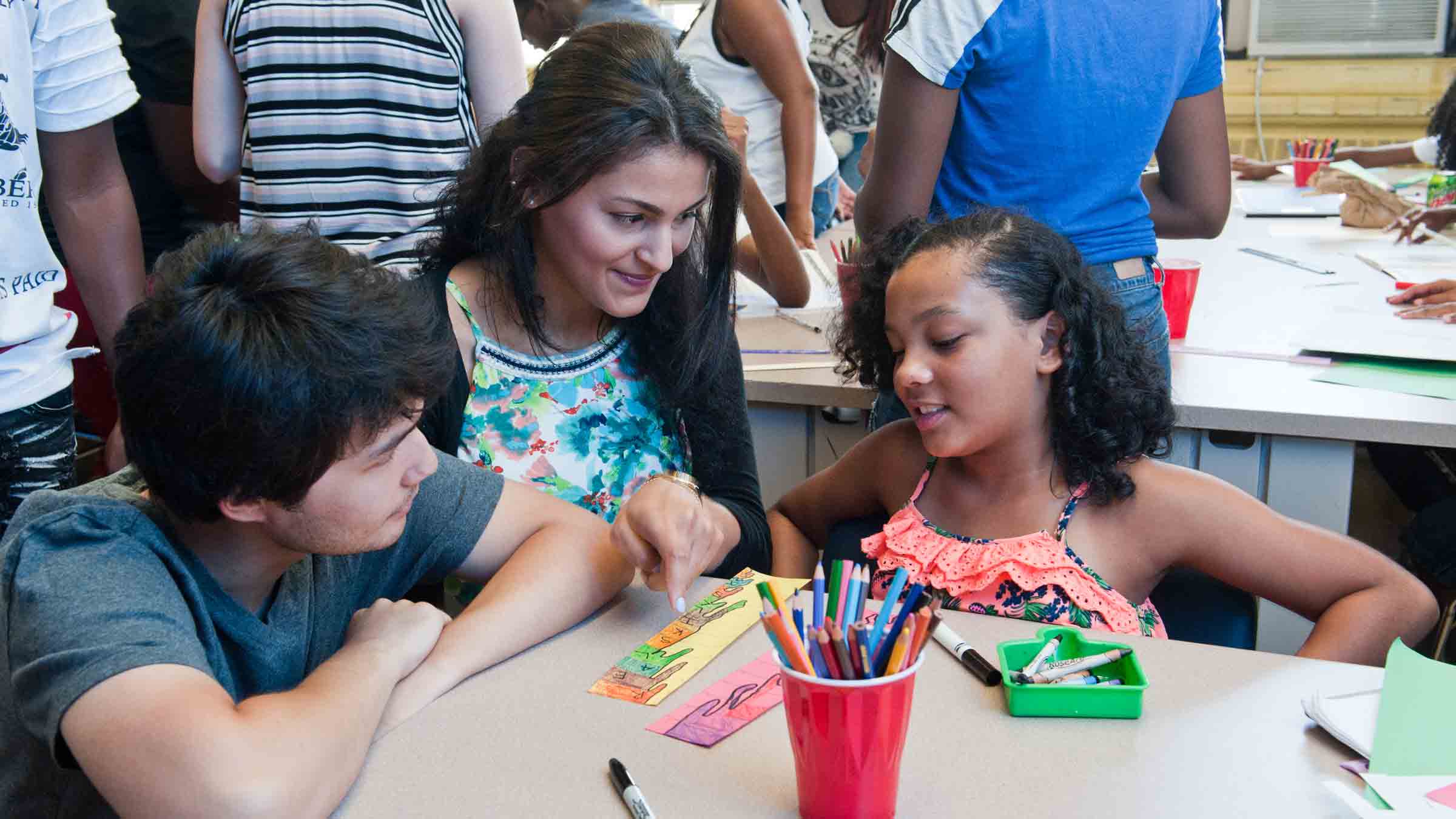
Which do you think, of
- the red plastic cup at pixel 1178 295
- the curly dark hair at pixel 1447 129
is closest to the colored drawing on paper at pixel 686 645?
the red plastic cup at pixel 1178 295

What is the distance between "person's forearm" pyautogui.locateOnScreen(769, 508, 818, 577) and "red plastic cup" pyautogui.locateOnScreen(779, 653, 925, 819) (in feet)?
2.50

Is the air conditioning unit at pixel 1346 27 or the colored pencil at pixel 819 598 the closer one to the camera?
the colored pencil at pixel 819 598

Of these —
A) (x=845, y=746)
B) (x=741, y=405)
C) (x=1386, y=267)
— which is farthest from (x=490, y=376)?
(x=1386, y=267)

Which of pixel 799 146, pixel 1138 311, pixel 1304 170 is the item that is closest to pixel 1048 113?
pixel 1138 311

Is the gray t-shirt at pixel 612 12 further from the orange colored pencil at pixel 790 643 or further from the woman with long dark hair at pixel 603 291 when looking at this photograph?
the orange colored pencil at pixel 790 643

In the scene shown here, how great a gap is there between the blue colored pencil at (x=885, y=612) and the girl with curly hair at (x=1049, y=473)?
0.50 meters

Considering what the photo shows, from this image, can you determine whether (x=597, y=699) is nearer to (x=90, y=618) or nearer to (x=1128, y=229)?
(x=90, y=618)

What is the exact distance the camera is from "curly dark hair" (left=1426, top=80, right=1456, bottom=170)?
3.59m

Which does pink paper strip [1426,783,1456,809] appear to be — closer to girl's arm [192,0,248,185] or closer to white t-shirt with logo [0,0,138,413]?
white t-shirt with logo [0,0,138,413]

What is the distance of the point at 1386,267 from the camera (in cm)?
283

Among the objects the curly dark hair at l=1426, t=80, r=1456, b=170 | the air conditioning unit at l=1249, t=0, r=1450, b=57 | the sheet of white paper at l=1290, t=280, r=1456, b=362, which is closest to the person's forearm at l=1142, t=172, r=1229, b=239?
the sheet of white paper at l=1290, t=280, r=1456, b=362

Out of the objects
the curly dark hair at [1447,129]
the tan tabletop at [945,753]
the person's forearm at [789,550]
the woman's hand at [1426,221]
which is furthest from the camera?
the curly dark hair at [1447,129]

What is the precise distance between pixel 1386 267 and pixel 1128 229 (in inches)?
55.2

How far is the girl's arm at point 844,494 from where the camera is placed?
65.0 inches
